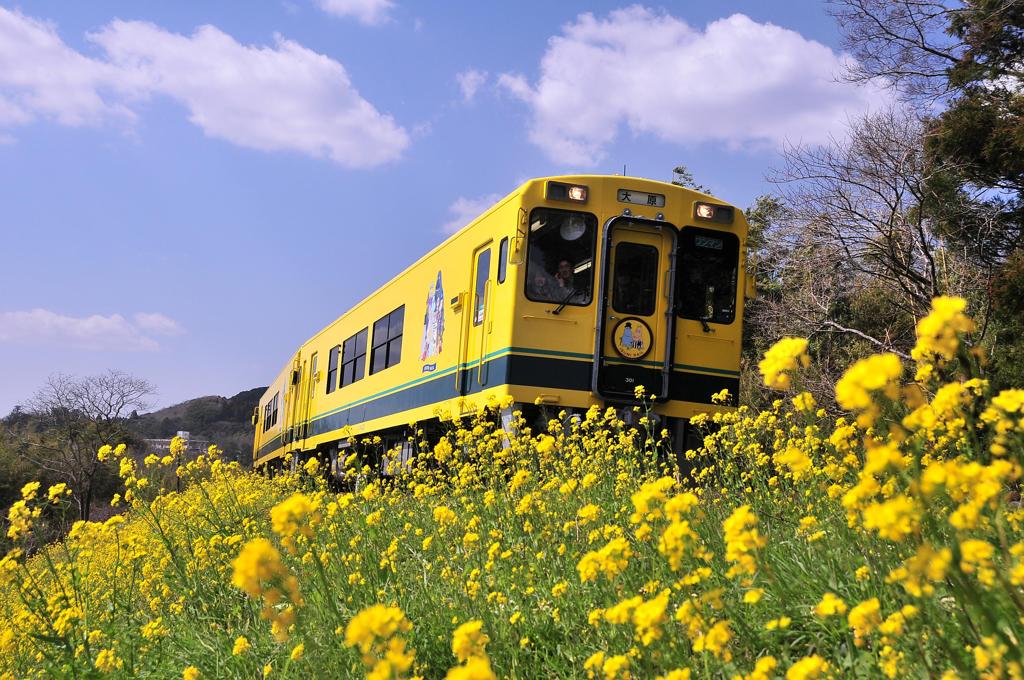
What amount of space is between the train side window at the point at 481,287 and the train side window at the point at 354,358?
4.37 m

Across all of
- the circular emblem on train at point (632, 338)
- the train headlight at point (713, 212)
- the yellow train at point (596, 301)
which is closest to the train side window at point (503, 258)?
the yellow train at point (596, 301)

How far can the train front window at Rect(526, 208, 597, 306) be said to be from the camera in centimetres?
746

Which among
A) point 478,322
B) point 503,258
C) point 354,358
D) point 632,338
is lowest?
point 632,338

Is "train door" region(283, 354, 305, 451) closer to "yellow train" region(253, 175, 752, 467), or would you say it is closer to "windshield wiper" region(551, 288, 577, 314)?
"yellow train" region(253, 175, 752, 467)

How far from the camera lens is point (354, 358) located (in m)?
13.0

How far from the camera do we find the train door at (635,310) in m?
7.43

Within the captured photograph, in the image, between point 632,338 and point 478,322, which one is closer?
point 632,338

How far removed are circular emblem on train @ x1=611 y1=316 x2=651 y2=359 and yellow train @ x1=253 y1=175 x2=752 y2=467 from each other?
0.01 meters

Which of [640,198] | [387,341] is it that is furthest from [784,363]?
[387,341]

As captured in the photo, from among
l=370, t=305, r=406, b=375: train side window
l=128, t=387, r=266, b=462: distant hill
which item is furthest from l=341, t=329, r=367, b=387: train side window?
l=128, t=387, r=266, b=462: distant hill

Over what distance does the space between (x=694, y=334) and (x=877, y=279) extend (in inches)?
386

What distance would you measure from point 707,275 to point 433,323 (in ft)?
10.5

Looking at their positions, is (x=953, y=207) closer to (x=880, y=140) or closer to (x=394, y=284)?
(x=880, y=140)

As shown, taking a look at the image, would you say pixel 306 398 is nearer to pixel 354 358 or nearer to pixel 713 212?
pixel 354 358
